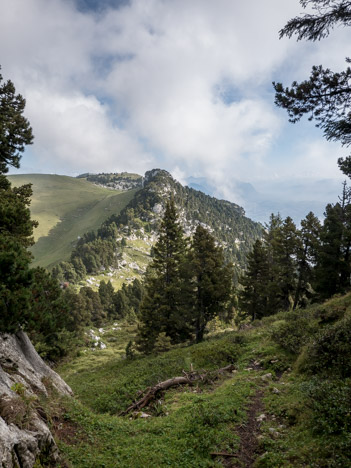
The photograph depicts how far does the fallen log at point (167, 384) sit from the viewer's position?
40.1ft

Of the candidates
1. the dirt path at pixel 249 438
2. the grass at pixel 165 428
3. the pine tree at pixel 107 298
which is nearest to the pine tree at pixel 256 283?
the grass at pixel 165 428

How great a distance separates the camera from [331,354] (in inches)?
383

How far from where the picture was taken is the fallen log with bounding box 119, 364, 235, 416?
481 inches

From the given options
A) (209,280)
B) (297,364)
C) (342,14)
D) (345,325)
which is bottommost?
(297,364)

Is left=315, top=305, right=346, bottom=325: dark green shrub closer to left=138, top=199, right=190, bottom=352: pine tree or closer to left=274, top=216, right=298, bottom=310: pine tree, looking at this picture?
left=138, top=199, right=190, bottom=352: pine tree

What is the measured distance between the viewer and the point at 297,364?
37.8 feet

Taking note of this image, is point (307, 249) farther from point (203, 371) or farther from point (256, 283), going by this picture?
point (203, 371)

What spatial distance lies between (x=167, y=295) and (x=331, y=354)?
21526 millimetres

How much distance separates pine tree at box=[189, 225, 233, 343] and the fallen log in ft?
38.1

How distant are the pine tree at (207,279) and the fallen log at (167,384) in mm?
11615

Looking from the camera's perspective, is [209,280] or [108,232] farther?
[108,232]

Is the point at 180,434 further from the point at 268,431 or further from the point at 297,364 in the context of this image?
the point at 297,364

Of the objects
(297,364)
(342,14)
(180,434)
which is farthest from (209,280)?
(342,14)

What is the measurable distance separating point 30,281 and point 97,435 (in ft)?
19.7
